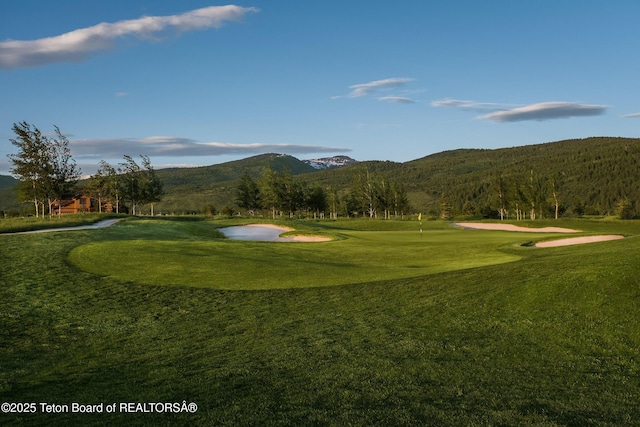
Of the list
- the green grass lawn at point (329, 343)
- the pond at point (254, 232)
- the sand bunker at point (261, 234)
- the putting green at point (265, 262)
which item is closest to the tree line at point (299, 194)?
the pond at point (254, 232)

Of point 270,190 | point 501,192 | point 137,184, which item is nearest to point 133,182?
point 137,184

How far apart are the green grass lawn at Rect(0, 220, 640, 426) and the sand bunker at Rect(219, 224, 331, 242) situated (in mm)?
23996

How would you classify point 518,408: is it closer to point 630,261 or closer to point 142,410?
point 142,410

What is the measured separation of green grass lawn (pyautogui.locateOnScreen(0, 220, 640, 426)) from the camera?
8.10m

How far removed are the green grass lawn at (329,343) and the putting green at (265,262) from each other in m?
0.26

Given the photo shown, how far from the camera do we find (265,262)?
26.5m

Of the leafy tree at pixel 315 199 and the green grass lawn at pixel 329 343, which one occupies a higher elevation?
the leafy tree at pixel 315 199

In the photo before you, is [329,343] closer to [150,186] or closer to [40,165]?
[40,165]

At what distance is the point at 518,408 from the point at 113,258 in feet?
78.7

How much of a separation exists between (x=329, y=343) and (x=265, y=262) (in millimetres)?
14615

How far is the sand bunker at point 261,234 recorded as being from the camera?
48.4m

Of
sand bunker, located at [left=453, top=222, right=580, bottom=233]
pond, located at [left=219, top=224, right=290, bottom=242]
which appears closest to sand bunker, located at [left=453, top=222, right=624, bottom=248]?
sand bunker, located at [left=453, top=222, right=580, bottom=233]

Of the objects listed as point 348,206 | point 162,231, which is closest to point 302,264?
point 162,231

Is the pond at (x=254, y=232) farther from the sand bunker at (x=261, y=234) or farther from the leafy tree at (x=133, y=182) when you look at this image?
the leafy tree at (x=133, y=182)
